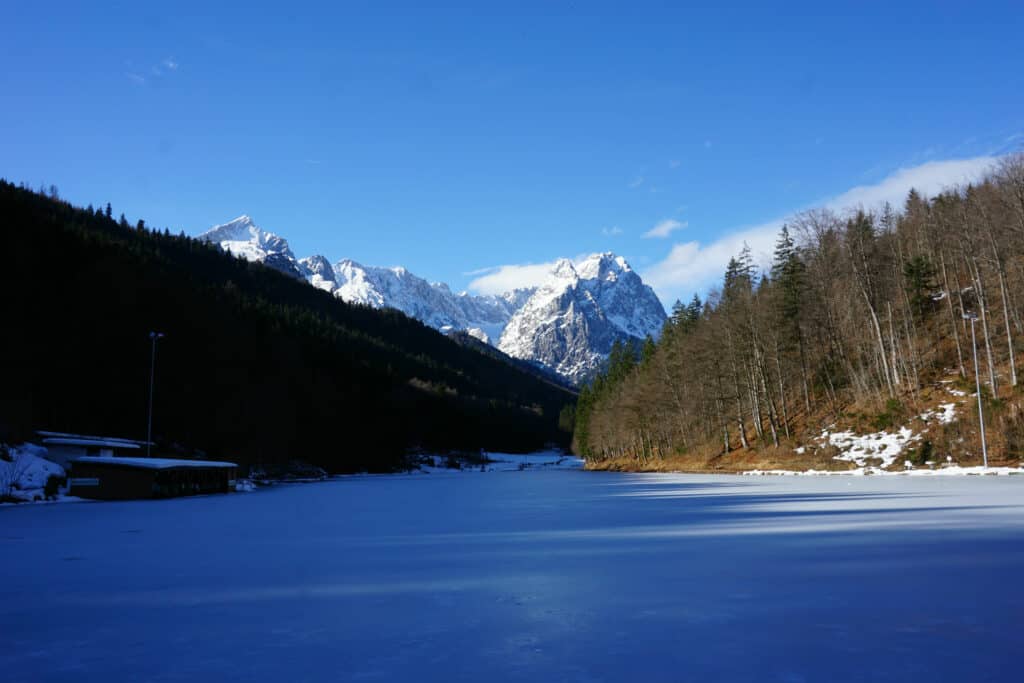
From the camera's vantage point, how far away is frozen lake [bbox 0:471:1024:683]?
490 centimetres

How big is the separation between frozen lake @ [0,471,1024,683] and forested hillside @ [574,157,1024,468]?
32200mm

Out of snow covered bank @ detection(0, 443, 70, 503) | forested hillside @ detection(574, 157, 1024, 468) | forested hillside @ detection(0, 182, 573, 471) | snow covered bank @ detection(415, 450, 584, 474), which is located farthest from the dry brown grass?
snow covered bank @ detection(415, 450, 584, 474)

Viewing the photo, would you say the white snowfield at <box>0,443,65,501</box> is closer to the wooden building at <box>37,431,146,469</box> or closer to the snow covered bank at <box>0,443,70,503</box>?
the snow covered bank at <box>0,443,70,503</box>

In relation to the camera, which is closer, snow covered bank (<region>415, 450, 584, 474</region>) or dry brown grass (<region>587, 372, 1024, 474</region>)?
dry brown grass (<region>587, 372, 1024, 474</region>)

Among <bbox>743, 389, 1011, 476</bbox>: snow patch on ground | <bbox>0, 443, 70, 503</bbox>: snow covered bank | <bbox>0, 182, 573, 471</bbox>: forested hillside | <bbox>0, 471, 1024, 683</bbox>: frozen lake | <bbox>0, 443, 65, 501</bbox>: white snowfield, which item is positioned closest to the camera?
<bbox>0, 471, 1024, 683</bbox>: frozen lake

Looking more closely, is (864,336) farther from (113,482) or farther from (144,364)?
(144,364)

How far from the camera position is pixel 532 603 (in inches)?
280

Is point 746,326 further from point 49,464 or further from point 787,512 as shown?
point 49,464

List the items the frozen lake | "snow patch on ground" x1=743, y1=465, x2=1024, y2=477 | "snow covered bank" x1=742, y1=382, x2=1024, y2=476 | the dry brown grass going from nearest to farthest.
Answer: the frozen lake
"snow patch on ground" x1=743, y1=465, x2=1024, y2=477
the dry brown grass
"snow covered bank" x1=742, y1=382, x2=1024, y2=476

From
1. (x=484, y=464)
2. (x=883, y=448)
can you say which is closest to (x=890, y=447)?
(x=883, y=448)

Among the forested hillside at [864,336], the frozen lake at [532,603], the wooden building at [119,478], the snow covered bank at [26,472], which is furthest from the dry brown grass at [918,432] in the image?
the snow covered bank at [26,472]

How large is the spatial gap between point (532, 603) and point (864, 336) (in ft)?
166

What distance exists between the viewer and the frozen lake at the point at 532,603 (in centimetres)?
490

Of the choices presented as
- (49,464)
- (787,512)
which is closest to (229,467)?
(49,464)
